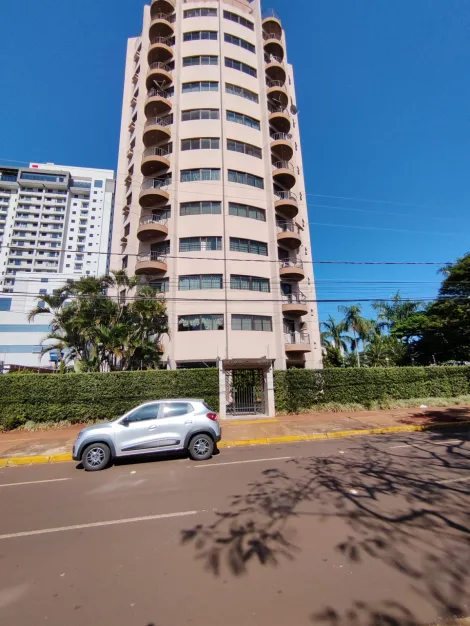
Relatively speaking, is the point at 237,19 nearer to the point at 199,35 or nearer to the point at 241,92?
the point at 199,35

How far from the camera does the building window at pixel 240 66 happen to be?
26672mm

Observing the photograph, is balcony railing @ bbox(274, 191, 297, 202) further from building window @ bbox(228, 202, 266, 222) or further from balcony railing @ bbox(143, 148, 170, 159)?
balcony railing @ bbox(143, 148, 170, 159)

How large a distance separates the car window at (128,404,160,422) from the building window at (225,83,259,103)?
27.9 m

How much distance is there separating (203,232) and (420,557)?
21.8m

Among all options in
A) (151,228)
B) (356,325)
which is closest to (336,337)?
(356,325)

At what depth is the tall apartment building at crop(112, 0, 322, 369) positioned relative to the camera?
22.0 metres

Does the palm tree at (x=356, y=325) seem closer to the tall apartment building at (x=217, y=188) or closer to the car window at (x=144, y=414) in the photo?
the tall apartment building at (x=217, y=188)

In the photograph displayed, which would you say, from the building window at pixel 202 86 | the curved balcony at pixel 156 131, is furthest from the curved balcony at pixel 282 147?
the curved balcony at pixel 156 131

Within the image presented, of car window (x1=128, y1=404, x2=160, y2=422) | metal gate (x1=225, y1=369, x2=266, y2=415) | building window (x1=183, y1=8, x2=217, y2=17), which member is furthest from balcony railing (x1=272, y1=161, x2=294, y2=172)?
car window (x1=128, y1=404, x2=160, y2=422)

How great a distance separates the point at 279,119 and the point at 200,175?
10.1m

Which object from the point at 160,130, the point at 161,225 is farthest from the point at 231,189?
the point at 160,130

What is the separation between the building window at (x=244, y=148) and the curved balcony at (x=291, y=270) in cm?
953

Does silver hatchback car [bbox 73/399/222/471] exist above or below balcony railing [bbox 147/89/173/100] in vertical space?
below

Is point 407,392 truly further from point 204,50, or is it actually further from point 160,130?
point 204,50
